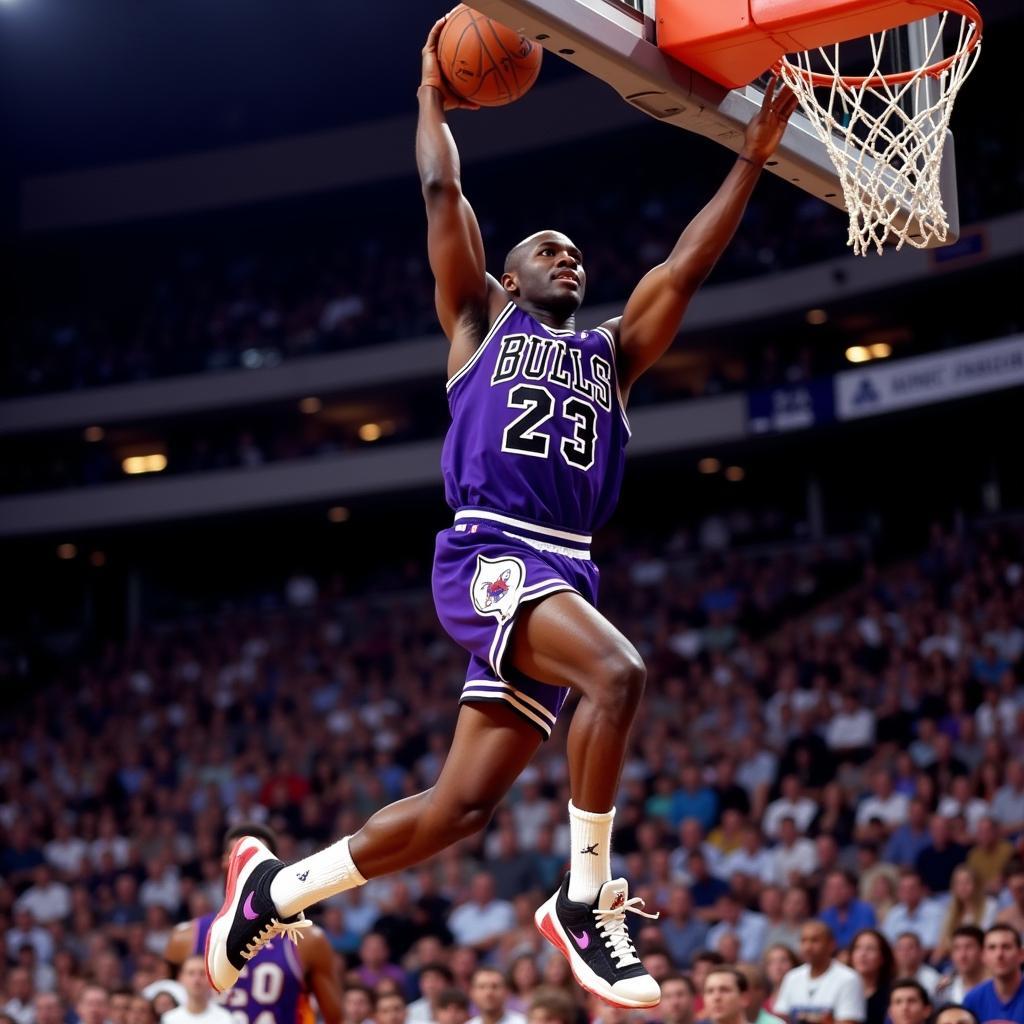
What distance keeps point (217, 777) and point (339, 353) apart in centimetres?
737

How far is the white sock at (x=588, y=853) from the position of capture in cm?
446

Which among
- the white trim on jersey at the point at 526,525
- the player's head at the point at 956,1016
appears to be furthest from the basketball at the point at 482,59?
the player's head at the point at 956,1016

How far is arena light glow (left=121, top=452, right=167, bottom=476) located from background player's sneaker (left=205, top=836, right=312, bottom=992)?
21410mm

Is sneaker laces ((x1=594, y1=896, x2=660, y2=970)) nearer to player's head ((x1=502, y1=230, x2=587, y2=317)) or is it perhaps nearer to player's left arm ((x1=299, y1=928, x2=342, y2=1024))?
player's head ((x1=502, y1=230, x2=587, y2=317))

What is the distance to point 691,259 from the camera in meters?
4.92

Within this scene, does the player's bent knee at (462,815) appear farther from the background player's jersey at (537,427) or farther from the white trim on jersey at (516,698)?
the background player's jersey at (537,427)

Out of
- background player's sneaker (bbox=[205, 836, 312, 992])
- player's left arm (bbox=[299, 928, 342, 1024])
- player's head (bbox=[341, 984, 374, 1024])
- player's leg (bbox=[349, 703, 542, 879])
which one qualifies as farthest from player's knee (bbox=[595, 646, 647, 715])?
player's head (bbox=[341, 984, 374, 1024])

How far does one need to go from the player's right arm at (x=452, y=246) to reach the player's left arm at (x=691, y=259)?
438 mm

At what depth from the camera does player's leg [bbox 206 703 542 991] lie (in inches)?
181

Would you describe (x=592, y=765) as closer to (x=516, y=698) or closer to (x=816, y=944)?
(x=516, y=698)

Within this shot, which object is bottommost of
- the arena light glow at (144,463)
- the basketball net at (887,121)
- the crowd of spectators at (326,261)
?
the basketball net at (887,121)

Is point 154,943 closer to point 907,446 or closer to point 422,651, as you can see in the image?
point 422,651

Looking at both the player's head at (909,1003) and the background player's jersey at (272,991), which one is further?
the player's head at (909,1003)

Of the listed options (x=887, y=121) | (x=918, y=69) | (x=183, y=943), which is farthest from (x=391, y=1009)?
(x=918, y=69)
